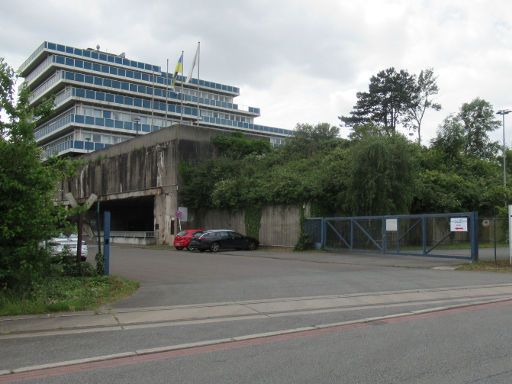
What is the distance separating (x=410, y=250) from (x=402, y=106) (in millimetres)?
50411

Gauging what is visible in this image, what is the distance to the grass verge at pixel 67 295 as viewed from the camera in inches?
393

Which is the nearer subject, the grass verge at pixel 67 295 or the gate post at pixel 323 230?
the grass verge at pixel 67 295

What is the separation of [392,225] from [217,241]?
11738 millimetres

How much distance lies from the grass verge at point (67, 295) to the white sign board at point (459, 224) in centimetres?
1416

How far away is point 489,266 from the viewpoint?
66.5 ft

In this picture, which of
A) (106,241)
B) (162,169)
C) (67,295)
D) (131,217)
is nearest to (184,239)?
(162,169)

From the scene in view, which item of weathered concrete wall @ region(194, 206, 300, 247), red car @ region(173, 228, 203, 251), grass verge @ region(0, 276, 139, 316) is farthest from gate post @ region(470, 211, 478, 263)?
red car @ region(173, 228, 203, 251)

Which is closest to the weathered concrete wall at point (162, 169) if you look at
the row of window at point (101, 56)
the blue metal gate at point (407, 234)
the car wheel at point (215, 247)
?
the car wheel at point (215, 247)

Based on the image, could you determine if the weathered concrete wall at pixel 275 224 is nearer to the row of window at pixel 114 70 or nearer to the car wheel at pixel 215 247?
the car wheel at pixel 215 247

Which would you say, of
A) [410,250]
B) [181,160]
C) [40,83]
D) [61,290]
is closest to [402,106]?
[181,160]

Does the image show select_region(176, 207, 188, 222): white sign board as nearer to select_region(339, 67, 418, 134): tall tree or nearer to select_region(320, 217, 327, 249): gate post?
select_region(320, 217, 327, 249): gate post

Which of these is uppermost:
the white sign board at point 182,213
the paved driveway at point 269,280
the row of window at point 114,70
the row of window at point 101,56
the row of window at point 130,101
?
the row of window at point 101,56

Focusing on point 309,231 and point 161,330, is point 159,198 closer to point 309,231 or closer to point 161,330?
point 309,231

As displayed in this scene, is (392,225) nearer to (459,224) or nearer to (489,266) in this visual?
(459,224)
